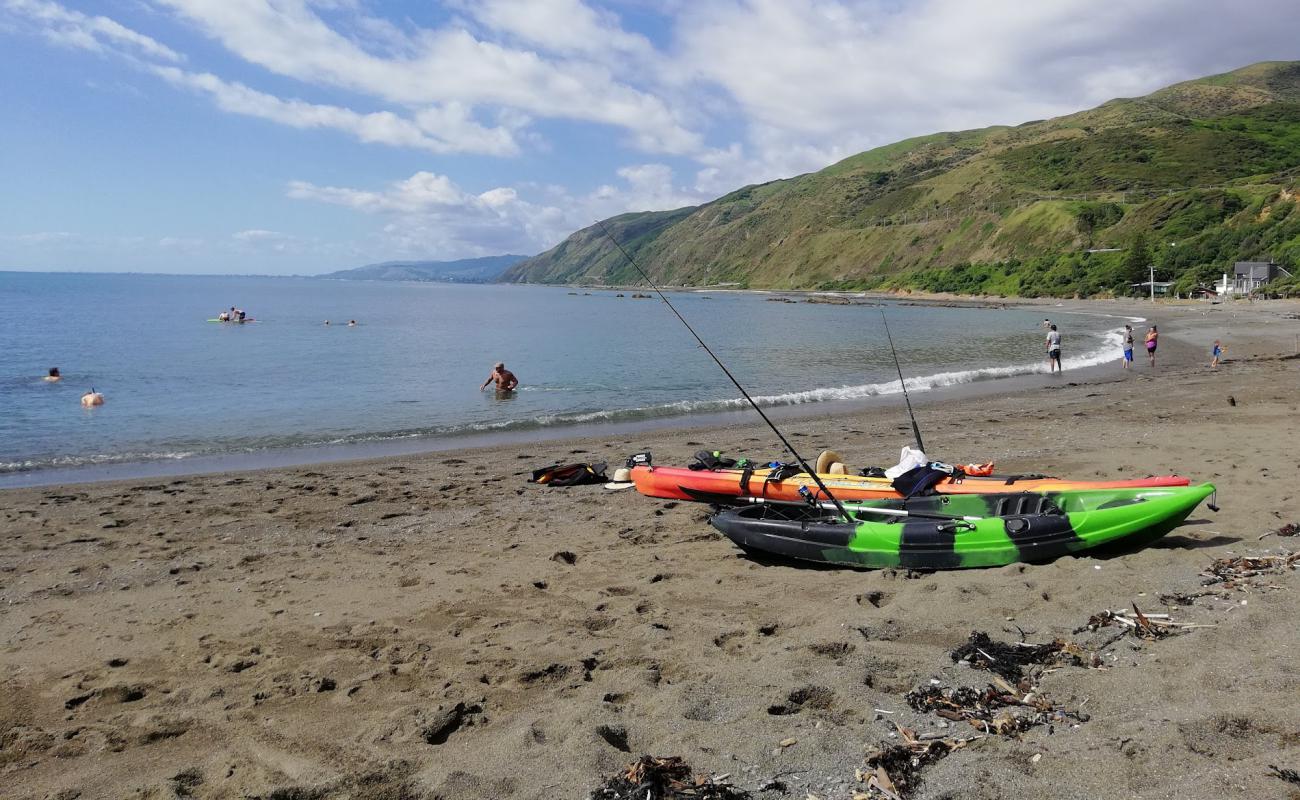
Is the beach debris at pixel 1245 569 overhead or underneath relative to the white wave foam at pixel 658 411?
overhead

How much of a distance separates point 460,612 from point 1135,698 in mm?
4987

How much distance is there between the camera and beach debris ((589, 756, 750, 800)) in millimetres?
3729

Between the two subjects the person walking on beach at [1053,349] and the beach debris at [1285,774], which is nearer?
the beach debris at [1285,774]

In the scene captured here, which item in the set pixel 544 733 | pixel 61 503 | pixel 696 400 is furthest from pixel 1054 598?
pixel 696 400

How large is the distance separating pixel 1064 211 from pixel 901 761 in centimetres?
11302

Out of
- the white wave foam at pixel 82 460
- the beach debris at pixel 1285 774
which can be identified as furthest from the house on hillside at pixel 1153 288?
the beach debris at pixel 1285 774

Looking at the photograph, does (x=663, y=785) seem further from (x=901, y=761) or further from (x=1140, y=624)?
(x=1140, y=624)

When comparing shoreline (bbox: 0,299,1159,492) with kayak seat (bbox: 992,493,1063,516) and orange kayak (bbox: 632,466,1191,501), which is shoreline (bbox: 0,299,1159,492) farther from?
kayak seat (bbox: 992,493,1063,516)

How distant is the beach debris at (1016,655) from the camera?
4840 millimetres

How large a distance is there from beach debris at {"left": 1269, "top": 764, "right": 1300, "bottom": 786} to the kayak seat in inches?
171

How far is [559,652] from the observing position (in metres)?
5.79

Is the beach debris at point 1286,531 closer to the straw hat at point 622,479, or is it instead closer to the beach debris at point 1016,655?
the beach debris at point 1016,655

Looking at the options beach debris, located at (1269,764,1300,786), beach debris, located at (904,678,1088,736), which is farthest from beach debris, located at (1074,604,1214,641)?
beach debris, located at (1269,764,1300,786)

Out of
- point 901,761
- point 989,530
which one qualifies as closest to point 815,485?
point 989,530
